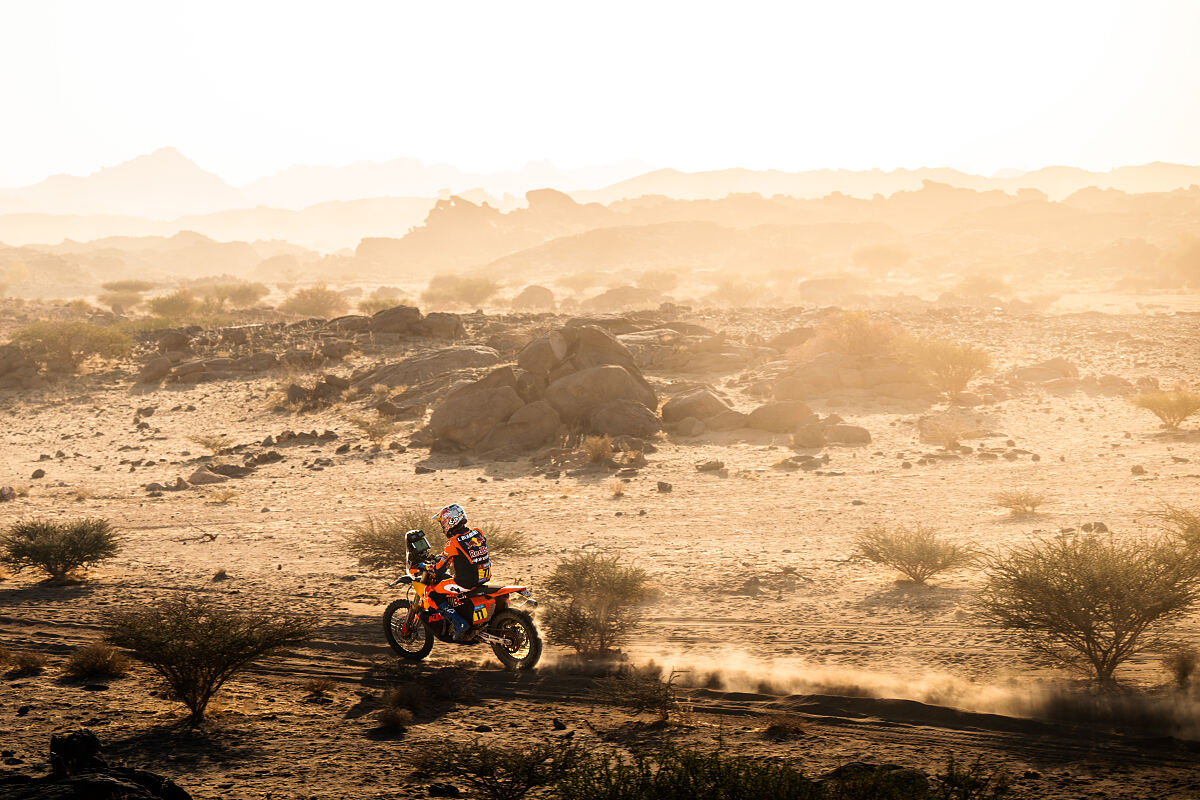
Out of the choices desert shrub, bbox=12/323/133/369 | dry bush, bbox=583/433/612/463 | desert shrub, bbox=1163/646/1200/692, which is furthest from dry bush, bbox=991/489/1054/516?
desert shrub, bbox=12/323/133/369

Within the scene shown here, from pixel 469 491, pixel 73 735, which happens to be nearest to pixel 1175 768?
pixel 73 735

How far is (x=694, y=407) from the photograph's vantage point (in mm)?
19922

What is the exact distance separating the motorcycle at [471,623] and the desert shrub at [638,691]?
848 millimetres

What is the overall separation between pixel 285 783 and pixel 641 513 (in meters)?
8.44

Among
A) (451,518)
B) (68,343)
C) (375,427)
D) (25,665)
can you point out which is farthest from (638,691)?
(68,343)

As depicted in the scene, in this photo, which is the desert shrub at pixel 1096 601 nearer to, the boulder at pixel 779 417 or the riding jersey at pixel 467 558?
the riding jersey at pixel 467 558

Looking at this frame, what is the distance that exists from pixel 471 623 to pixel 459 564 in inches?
24.5

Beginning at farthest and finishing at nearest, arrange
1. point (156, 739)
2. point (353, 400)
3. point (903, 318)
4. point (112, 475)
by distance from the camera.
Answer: point (903, 318), point (353, 400), point (112, 475), point (156, 739)

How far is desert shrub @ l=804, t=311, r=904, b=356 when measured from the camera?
24328 millimetres

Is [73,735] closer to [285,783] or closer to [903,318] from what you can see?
[285,783]

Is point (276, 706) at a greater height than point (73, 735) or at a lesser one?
lesser

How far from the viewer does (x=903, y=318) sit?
111ft

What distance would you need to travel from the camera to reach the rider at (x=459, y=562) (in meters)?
7.82

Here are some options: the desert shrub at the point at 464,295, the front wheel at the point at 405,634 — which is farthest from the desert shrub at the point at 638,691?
the desert shrub at the point at 464,295
